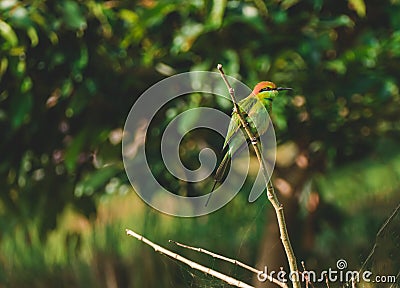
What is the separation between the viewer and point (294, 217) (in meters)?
2.31

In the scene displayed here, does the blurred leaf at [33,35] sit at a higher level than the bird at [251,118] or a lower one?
lower

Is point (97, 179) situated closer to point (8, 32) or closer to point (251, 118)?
point (8, 32)

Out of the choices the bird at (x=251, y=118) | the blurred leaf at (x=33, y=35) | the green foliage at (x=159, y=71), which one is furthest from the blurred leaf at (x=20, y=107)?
the bird at (x=251, y=118)

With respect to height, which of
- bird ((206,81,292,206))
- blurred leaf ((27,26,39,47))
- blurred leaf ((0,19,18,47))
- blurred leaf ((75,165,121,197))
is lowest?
blurred leaf ((75,165,121,197))

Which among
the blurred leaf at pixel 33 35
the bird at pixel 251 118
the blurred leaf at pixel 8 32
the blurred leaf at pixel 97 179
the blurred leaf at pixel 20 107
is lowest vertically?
the blurred leaf at pixel 97 179

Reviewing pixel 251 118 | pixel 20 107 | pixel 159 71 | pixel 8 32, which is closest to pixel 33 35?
pixel 8 32

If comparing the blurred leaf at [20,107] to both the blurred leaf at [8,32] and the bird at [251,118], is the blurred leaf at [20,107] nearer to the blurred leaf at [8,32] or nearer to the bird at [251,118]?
the blurred leaf at [8,32]

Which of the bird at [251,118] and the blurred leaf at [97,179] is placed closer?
the bird at [251,118]

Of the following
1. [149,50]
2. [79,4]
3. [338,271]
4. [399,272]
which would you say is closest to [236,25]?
[149,50]

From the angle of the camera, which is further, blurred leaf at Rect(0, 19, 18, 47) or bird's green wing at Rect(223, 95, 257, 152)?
blurred leaf at Rect(0, 19, 18, 47)

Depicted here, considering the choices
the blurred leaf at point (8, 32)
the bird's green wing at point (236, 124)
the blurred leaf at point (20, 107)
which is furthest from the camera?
the blurred leaf at point (20, 107)

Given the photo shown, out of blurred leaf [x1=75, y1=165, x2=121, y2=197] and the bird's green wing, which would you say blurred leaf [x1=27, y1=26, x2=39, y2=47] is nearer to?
blurred leaf [x1=75, y1=165, x2=121, y2=197]

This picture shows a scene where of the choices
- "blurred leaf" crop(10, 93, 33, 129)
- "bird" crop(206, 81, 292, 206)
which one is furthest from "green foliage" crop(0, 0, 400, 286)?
"bird" crop(206, 81, 292, 206)

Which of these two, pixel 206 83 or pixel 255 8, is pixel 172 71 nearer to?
pixel 206 83
